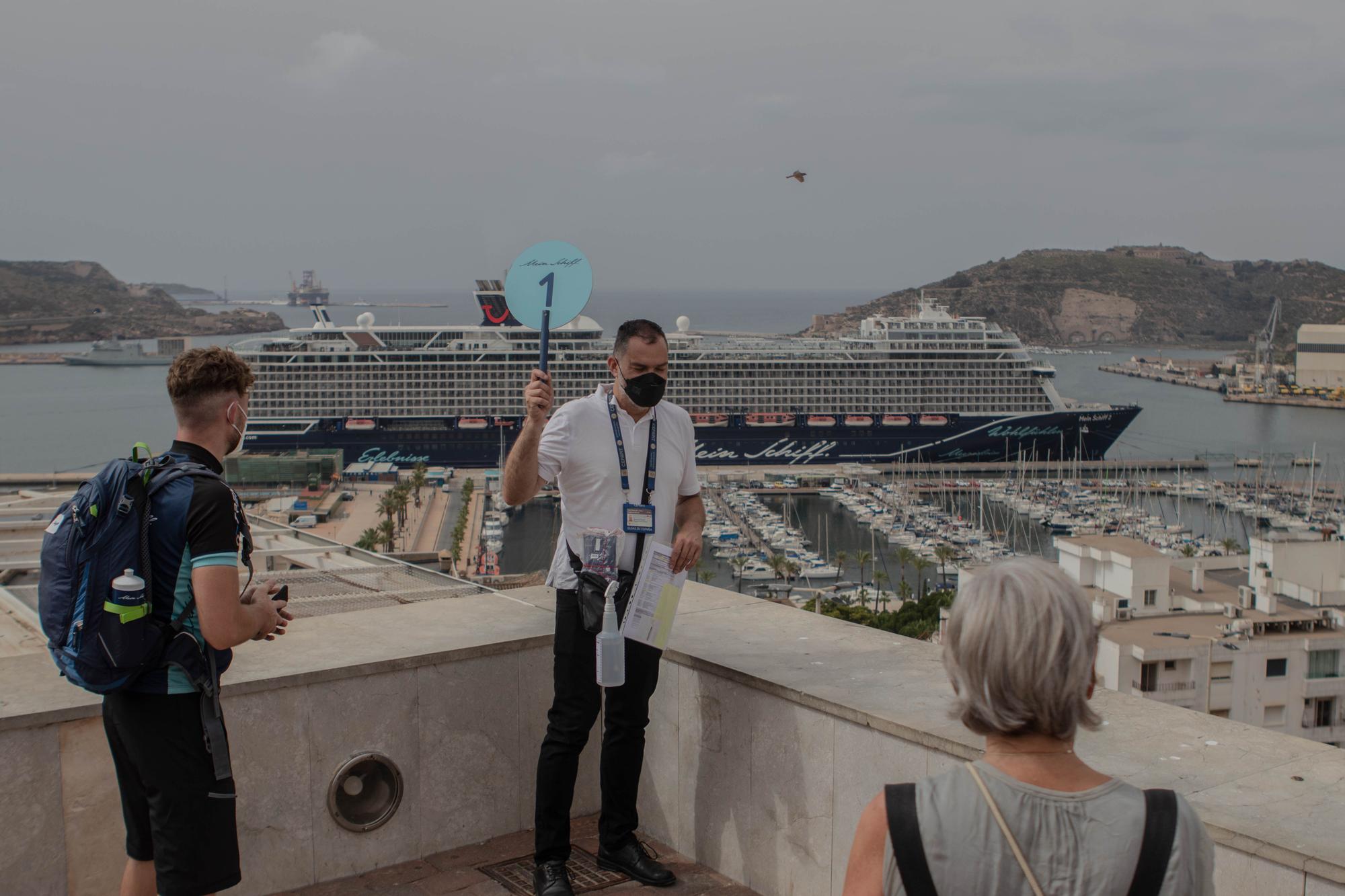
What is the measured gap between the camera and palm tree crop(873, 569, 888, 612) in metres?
30.0

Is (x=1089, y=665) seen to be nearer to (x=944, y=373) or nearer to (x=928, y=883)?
(x=928, y=883)

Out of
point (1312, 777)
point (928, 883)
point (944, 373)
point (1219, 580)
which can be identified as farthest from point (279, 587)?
point (944, 373)

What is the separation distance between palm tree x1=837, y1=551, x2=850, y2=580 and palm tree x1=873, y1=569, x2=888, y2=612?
955 millimetres

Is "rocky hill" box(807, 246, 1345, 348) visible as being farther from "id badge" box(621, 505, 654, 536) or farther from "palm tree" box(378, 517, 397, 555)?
"id badge" box(621, 505, 654, 536)

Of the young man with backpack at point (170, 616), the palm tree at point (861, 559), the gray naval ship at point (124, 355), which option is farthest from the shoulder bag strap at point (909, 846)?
the gray naval ship at point (124, 355)

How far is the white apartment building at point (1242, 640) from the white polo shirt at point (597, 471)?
51.0 feet

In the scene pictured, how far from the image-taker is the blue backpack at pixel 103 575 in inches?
66.1

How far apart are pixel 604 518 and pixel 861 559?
102 ft

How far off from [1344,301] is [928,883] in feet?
550

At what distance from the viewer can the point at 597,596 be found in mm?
2410

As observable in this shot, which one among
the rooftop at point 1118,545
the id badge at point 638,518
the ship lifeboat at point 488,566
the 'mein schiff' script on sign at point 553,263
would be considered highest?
the 'mein schiff' script on sign at point 553,263

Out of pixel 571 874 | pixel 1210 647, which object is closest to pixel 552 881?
pixel 571 874

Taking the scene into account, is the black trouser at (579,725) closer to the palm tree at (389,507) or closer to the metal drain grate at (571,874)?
the metal drain grate at (571,874)

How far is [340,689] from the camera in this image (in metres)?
2.57
